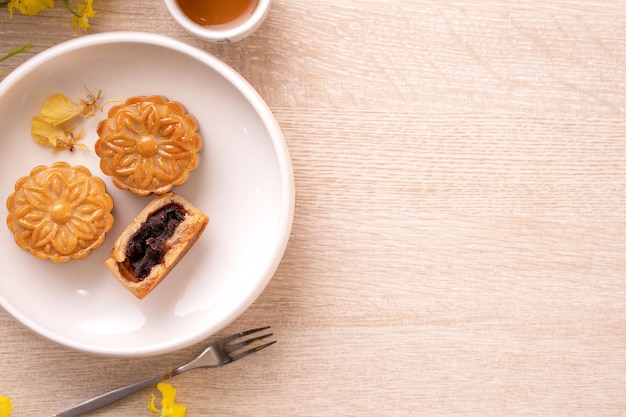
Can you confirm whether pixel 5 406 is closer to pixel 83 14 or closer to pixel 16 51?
pixel 16 51

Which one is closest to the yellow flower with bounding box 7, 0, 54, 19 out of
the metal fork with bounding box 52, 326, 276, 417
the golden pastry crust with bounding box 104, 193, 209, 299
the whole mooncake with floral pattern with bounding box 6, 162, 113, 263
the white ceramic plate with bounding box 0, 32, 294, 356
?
the white ceramic plate with bounding box 0, 32, 294, 356

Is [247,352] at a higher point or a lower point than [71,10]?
lower

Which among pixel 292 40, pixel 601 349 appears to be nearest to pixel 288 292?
pixel 292 40

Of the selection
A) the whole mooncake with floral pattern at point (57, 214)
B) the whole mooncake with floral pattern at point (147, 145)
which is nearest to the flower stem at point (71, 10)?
the whole mooncake with floral pattern at point (147, 145)

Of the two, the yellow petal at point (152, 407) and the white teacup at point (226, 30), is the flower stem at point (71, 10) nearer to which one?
the white teacup at point (226, 30)

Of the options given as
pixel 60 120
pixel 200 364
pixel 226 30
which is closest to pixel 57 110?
pixel 60 120

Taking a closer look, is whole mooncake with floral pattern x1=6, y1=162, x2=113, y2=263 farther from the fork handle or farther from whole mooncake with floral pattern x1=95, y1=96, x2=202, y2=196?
the fork handle
